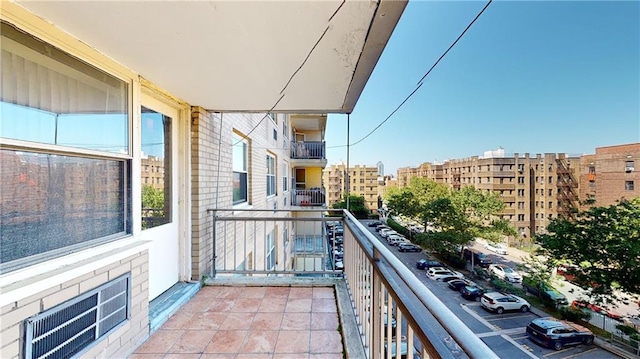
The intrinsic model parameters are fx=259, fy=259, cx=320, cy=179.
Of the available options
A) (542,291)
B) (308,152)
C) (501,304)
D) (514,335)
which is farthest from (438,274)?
(308,152)

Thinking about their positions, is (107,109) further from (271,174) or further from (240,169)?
(271,174)

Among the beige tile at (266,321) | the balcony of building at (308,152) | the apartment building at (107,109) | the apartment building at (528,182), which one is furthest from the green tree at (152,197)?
the apartment building at (528,182)

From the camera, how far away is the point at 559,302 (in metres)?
5.92

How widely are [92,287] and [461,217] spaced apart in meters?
18.5

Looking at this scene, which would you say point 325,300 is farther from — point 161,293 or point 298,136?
point 298,136

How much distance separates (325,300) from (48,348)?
7.04 feet

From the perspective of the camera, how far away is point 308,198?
38.5ft

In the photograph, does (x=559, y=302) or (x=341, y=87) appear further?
(x=559, y=302)

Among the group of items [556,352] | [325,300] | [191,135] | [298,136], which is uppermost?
[298,136]

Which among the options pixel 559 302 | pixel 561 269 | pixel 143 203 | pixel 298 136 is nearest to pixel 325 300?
pixel 143 203

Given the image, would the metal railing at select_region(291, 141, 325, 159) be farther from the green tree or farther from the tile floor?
the green tree

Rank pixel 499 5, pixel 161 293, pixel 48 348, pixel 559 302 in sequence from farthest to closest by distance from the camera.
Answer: pixel 499 5, pixel 559 302, pixel 161 293, pixel 48 348

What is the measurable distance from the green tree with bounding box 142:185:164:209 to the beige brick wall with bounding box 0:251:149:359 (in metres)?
0.57

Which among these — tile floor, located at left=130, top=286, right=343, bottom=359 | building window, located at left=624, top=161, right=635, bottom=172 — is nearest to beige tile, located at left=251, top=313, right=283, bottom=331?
tile floor, located at left=130, top=286, right=343, bottom=359
